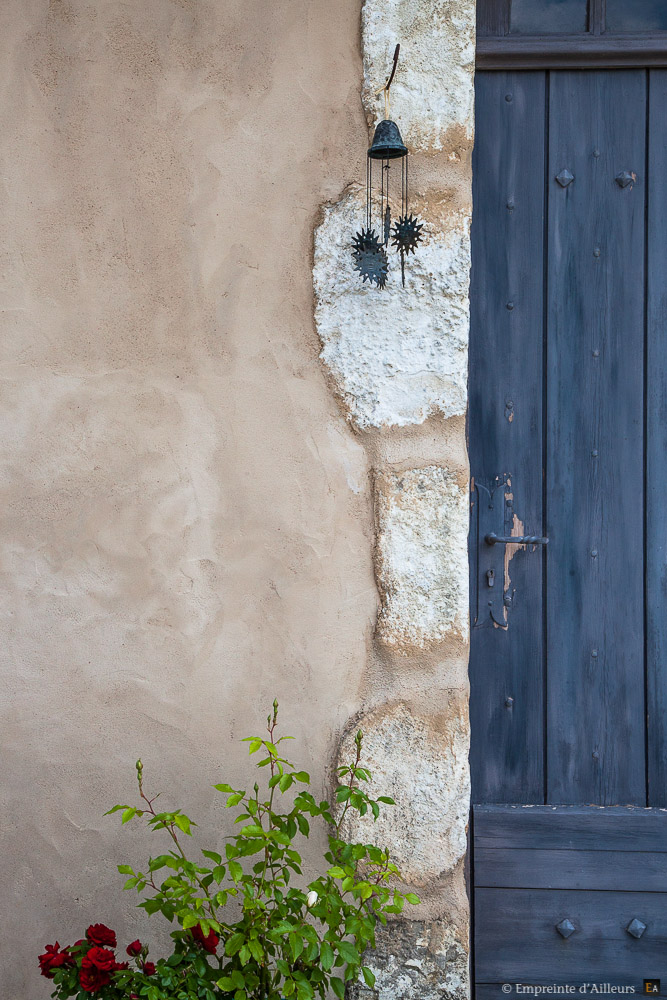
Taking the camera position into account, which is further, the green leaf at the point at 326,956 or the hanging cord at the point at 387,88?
the hanging cord at the point at 387,88

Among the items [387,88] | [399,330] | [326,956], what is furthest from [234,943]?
[387,88]

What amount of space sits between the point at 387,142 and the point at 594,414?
78 cm

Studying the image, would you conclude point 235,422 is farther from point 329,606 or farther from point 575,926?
point 575,926

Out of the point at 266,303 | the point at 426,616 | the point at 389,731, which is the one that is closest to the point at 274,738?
the point at 389,731

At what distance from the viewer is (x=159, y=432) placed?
1.66 meters

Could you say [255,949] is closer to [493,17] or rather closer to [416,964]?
[416,964]

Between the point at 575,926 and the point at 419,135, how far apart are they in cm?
174

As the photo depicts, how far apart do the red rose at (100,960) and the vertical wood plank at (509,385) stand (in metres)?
0.85

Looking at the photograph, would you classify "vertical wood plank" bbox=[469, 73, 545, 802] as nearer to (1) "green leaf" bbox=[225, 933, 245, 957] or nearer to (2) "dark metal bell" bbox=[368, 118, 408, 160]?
(2) "dark metal bell" bbox=[368, 118, 408, 160]

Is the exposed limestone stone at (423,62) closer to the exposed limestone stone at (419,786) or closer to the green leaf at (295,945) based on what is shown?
the exposed limestone stone at (419,786)

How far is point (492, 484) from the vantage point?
1808 millimetres

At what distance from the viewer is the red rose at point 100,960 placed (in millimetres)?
1343

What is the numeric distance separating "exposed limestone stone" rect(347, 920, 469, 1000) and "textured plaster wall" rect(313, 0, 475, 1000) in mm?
65

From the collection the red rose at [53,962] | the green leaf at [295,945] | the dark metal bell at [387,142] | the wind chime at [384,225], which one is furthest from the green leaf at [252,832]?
the dark metal bell at [387,142]
